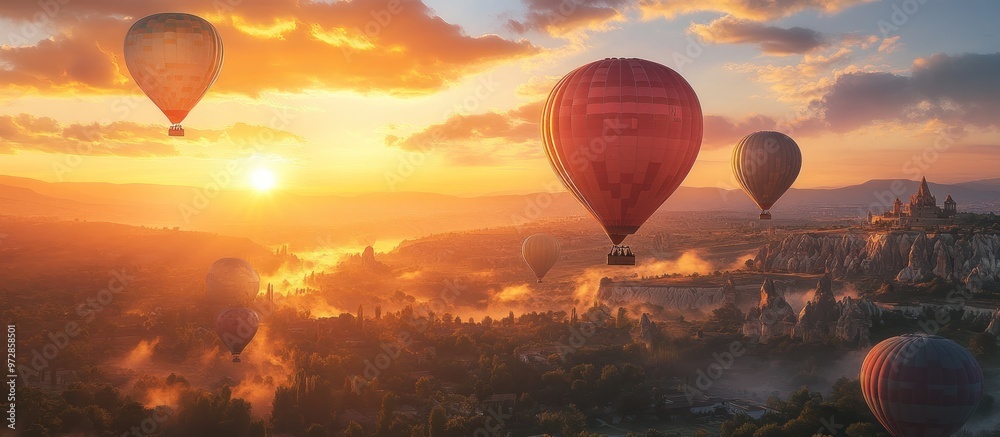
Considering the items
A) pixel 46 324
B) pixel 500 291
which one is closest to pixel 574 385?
pixel 46 324

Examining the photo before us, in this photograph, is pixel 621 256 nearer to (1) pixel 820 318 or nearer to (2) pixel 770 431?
(2) pixel 770 431

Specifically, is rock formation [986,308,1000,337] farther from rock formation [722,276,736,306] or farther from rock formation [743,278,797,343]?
rock formation [722,276,736,306]

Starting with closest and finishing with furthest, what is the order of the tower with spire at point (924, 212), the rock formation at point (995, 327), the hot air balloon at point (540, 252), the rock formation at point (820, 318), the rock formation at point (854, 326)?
the rock formation at point (995, 327)
the rock formation at point (854, 326)
the rock formation at point (820, 318)
the hot air balloon at point (540, 252)
the tower with spire at point (924, 212)

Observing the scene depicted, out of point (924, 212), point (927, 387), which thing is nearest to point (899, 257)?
point (924, 212)

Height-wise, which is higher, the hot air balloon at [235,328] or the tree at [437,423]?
the hot air balloon at [235,328]

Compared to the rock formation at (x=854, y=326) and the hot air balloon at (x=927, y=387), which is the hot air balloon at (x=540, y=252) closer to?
the rock formation at (x=854, y=326)

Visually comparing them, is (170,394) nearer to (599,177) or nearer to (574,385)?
(574,385)

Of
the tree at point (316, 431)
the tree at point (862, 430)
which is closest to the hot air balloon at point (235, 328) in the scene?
the tree at point (316, 431)
